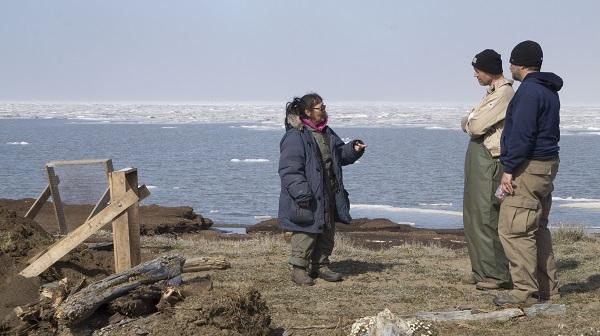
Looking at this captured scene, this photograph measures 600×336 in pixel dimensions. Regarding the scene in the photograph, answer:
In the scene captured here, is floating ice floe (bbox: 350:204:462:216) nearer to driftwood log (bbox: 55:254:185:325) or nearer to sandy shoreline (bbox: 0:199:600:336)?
sandy shoreline (bbox: 0:199:600:336)

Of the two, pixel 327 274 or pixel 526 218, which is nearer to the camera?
pixel 526 218

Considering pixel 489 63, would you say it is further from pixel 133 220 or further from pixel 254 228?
pixel 254 228

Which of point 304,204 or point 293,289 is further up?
point 304,204

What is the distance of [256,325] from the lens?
6.17 meters

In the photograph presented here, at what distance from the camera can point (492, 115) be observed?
7789 millimetres

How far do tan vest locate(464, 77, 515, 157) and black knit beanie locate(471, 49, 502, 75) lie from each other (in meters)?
0.11

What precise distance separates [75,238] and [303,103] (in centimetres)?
244

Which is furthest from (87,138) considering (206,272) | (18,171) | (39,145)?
(206,272)

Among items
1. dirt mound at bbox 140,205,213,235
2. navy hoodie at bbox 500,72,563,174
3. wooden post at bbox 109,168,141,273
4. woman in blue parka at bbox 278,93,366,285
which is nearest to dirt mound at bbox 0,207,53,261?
wooden post at bbox 109,168,141,273

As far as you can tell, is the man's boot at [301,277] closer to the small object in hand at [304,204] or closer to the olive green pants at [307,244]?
the olive green pants at [307,244]

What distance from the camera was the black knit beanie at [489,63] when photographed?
25.8ft

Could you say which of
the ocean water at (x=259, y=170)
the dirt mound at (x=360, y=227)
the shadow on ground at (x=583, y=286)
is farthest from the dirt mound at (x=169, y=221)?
the shadow on ground at (x=583, y=286)

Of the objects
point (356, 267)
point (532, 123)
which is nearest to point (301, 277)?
point (356, 267)

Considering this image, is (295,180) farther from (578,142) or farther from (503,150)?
(578,142)
